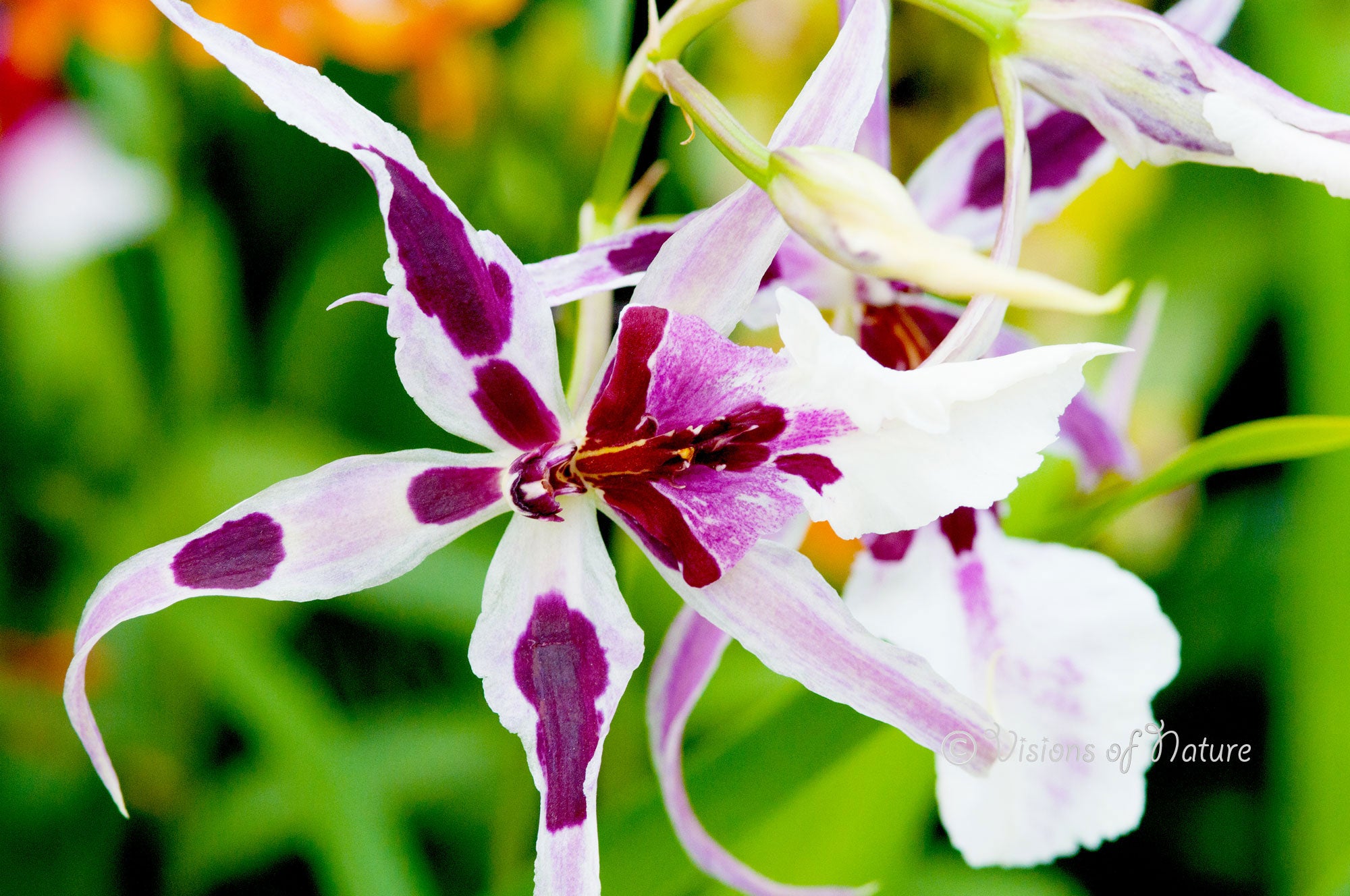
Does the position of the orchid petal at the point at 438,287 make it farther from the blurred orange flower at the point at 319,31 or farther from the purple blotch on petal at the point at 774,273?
the blurred orange flower at the point at 319,31

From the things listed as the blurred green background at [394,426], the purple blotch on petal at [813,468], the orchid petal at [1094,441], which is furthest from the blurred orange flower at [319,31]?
the purple blotch on petal at [813,468]

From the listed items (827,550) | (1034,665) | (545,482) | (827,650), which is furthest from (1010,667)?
(827,550)

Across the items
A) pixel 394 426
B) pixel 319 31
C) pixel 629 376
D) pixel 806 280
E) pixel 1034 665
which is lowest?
pixel 1034 665

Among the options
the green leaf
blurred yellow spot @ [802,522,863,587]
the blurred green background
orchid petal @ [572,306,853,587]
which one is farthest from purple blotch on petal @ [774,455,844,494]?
blurred yellow spot @ [802,522,863,587]

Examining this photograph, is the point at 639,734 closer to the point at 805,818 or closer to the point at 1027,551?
the point at 805,818

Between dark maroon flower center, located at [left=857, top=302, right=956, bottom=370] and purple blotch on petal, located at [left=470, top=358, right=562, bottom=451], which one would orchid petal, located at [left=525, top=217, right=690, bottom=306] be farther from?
dark maroon flower center, located at [left=857, top=302, right=956, bottom=370]

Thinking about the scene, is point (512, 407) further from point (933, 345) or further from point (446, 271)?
point (933, 345)

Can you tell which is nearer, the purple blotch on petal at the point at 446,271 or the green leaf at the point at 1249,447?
the purple blotch on petal at the point at 446,271
